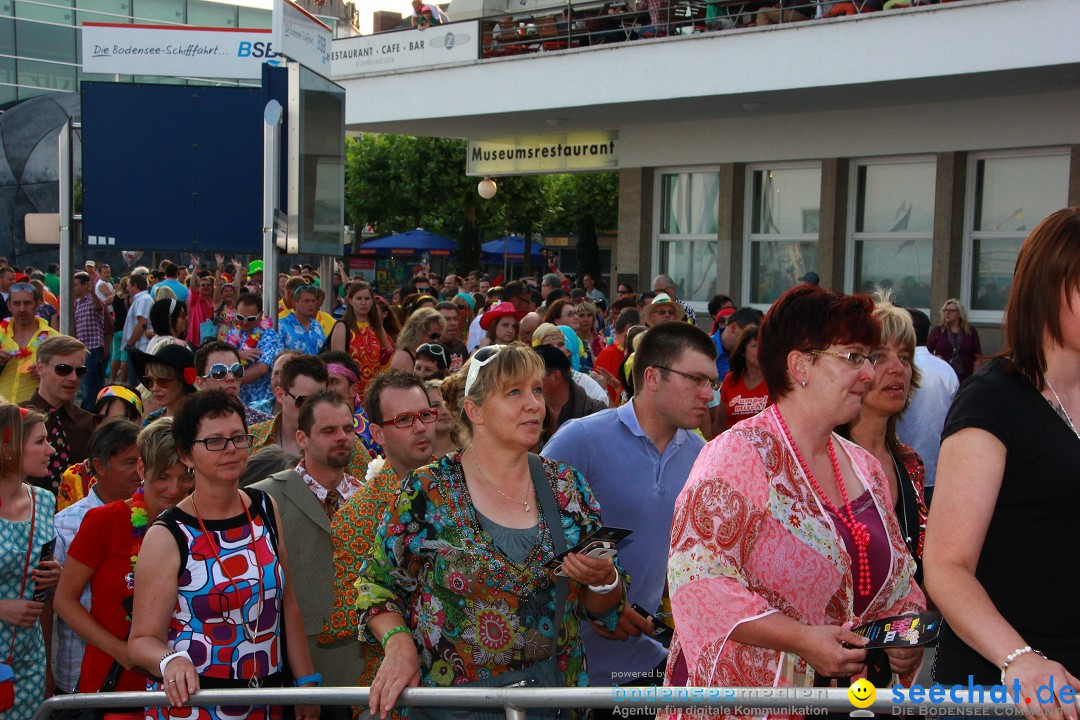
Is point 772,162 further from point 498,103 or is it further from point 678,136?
point 498,103

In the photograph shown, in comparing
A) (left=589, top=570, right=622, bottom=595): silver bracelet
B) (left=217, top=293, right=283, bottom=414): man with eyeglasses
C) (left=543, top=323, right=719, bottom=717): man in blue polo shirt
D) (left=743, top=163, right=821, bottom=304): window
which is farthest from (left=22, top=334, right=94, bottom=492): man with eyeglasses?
(left=743, top=163, right=821, bottom=304): window

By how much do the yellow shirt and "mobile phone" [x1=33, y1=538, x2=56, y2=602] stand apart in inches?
176

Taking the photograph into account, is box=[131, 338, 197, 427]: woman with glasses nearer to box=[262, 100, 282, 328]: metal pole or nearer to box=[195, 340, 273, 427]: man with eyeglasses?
box=[195, 340, 273, 427]: man with eyeglasses

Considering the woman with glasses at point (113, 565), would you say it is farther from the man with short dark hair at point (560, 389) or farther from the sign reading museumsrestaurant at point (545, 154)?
the sign reading museumsrestaurant at point (545, 154)

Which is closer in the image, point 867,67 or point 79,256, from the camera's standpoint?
point 867,67

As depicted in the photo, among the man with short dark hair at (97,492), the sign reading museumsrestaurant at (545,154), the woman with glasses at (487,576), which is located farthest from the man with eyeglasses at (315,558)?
the sign reading museumsrestaurant at (545,154)

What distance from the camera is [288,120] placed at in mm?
8477

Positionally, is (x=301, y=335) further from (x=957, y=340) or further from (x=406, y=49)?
(x=406, y=49)

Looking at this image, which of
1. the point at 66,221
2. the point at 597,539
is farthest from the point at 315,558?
the point at 66,221

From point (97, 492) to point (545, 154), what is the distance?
18455mm

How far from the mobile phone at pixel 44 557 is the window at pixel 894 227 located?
14.7 metres

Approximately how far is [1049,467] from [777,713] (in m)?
0.91

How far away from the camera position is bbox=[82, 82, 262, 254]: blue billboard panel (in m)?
9.86

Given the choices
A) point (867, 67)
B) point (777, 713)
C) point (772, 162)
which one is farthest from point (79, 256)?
point (777, 713)
